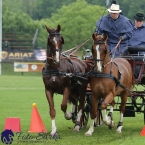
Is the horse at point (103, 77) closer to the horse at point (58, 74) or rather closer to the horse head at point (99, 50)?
the horse head at point (99, 50)

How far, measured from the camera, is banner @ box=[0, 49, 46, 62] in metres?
51.5

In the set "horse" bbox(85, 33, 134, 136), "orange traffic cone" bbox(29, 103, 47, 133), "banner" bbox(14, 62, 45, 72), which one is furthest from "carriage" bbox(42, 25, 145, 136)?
"banner" bbox(14, 62, 45, 72)

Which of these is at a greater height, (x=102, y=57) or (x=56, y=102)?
(x=102, y=57)

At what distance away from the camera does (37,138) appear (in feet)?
38.1

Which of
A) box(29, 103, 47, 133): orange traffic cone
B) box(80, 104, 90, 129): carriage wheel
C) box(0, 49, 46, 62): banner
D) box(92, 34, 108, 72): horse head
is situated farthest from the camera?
box(0, 49, 46, 62): banner

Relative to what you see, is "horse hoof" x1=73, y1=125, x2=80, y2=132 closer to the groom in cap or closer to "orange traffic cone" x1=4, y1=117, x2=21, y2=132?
"orange traffic cone" x1=4, y1=117, x2=21, y2=132

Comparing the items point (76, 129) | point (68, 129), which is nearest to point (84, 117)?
point (68, 129)

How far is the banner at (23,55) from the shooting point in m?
51.5

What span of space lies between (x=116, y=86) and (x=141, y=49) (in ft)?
5.40

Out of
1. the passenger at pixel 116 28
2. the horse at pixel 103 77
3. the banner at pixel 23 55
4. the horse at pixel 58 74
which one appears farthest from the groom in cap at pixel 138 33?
the banner at pixel 23 55

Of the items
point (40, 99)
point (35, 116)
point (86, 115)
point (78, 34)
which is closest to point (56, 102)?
point (40, 99)

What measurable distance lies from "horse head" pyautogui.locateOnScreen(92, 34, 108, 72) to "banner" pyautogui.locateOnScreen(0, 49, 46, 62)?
39313mm

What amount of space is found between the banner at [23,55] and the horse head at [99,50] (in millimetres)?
39313

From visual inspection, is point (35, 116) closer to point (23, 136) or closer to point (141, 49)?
point (23, 136)
